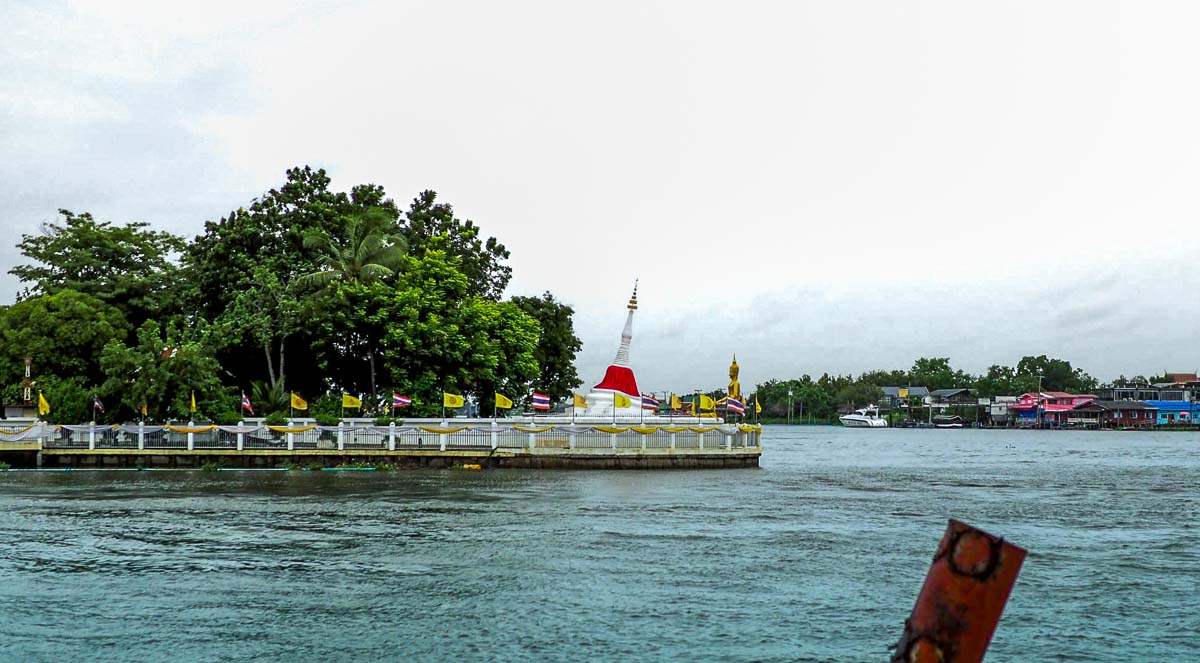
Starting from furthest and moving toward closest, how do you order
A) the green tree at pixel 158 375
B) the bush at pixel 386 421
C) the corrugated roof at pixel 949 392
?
the corrugated roof at pixel 949 392, the green tree at pixel 158 375, the bush at pixel 386 421

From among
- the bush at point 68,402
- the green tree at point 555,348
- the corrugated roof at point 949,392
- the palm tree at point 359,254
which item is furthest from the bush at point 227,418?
the corrugated roof at point 949,392

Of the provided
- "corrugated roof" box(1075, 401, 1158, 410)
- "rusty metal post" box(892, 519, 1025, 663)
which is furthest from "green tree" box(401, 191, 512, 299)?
"corrugated roof" box(1075, 401, 1158, 410)

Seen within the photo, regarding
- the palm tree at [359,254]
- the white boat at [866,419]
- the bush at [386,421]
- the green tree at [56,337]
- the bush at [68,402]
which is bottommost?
the white boat at [866,419]

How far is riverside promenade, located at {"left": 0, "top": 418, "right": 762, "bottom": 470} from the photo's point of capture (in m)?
39.7

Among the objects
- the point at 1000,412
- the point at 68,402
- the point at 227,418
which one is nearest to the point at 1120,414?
the point at 1000,412

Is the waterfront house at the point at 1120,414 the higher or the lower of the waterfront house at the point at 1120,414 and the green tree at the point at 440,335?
the lower

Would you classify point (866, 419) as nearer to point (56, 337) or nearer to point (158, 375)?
point (56, 337)

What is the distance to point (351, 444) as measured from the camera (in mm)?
40406

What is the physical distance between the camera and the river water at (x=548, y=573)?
41.6 ft

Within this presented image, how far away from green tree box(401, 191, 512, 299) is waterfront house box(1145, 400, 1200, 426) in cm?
13128

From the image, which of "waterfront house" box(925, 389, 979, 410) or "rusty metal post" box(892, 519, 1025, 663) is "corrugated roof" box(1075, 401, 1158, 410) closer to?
"waterfront house" box(925, 389, 979, 410)

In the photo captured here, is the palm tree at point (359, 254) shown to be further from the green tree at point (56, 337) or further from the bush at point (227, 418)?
the green tree at point (56, 337)

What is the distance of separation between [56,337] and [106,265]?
934 centimetres

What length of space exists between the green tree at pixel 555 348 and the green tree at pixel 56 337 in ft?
65.7
